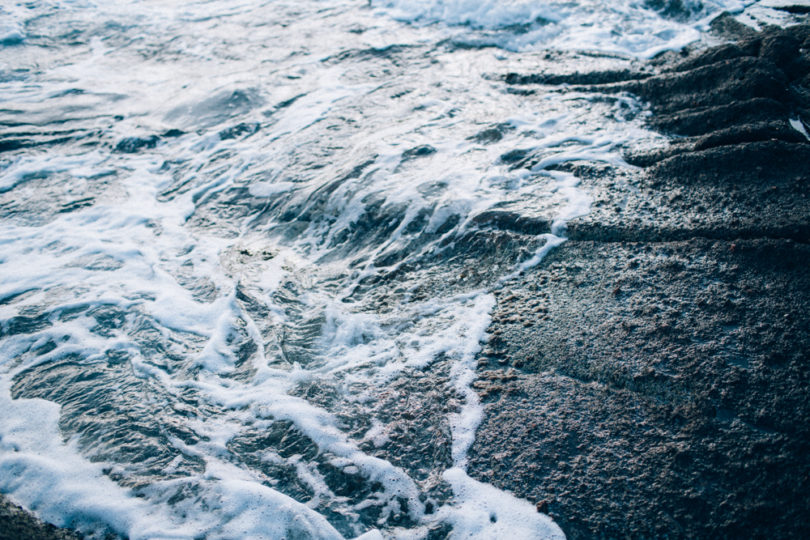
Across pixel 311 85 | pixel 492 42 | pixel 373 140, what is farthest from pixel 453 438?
pixel 492 42

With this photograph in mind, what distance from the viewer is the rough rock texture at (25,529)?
229cm

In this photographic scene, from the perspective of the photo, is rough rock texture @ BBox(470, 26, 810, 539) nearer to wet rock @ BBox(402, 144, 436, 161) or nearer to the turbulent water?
the turbulent water

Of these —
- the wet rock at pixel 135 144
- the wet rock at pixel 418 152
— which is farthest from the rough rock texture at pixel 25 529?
the wet rock at pixel 135 144

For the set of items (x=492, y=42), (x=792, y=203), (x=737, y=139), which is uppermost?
(x=492, y=42)

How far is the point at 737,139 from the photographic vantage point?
368 centimetres

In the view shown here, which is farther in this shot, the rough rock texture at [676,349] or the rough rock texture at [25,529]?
the rough rock texture at [25,529]

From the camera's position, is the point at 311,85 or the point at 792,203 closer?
the point at 792,203

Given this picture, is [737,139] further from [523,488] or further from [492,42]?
[492,42]

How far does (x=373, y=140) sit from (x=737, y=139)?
3.28m

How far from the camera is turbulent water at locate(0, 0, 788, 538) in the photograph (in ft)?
8.16

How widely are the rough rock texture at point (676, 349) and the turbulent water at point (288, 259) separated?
22 centimetres

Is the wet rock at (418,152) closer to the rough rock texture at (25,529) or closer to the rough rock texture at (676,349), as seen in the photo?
the rough rock texture at (676,349)

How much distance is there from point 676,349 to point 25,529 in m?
3.45

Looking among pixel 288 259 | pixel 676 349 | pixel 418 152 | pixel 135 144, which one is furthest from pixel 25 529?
pixel 135 144
